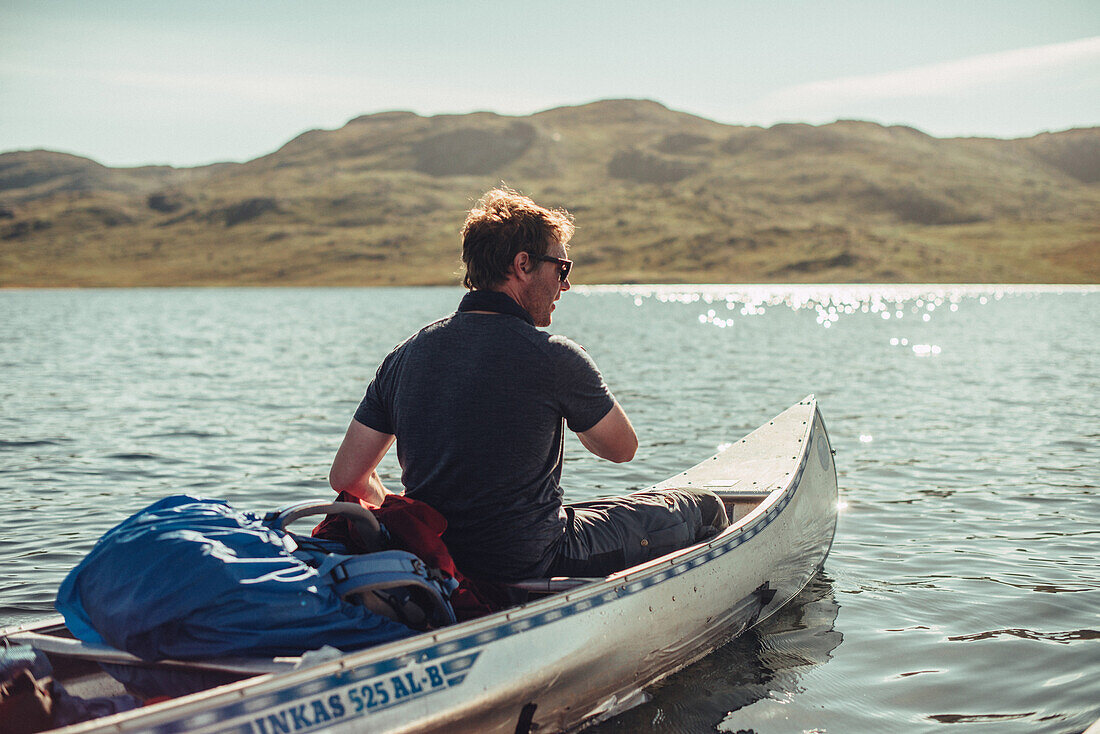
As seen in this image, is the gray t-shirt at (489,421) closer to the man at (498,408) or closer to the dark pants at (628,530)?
the man at (498,408)

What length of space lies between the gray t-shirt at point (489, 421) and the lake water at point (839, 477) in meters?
1.50

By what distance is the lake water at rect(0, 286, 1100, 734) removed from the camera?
6.36 metres

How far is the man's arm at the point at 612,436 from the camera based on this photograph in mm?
4801

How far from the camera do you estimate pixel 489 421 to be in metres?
4.61

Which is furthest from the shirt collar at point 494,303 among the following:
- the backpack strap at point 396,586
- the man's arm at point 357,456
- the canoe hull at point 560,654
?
the canoe hull at point 560,654

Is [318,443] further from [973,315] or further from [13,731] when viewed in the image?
[973,315]

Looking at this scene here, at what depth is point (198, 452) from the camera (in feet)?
48.0

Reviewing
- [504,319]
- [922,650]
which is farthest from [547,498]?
[922,650]

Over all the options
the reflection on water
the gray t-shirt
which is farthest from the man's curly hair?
the reflection on water

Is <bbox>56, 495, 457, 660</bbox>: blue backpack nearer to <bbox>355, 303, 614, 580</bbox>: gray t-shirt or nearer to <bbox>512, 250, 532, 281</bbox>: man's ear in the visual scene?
<bbox>355, 303, 614, 580</bbox>: gray t-shirt

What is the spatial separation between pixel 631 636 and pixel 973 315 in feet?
194

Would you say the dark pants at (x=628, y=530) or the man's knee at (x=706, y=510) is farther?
the man's knee at (x=706, y=510)

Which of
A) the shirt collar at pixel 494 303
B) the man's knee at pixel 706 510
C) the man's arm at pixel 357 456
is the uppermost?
the shirt collar at pixel 494 303

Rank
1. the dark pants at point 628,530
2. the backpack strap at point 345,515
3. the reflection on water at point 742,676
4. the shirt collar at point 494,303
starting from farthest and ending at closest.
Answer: the reflection on water at point 742,676, the dark pants at point 628,530, the shirt collar at point 494,303, the backpack strap at point 345,515
